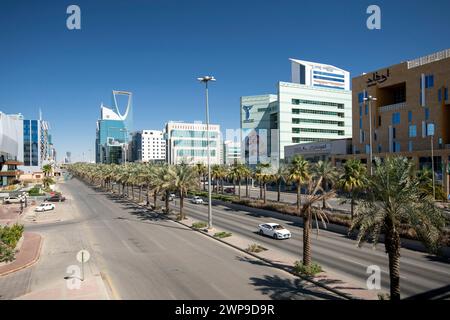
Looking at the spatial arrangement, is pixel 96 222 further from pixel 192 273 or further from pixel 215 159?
→ pixel 215 159

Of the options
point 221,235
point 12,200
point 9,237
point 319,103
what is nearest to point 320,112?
point 319,103

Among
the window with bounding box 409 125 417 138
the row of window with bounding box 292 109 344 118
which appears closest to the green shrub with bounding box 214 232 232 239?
the window with bounding box 409 125 417 138

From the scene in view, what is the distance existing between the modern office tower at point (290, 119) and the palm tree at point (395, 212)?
7818 cm

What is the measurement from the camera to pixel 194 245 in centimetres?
2625

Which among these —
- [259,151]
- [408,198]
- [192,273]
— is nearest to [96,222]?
[192,273]

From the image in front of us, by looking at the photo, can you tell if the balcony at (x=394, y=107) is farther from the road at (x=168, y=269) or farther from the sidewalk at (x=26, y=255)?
the sidewalk at (x=26, y=255)

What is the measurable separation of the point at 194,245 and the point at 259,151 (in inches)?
3219

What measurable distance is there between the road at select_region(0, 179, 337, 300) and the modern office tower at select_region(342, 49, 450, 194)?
109ft

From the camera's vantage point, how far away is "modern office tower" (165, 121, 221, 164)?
5940 inches

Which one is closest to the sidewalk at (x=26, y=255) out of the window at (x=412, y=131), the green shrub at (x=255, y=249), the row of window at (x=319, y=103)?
the green shrub at (x=255, y=249)

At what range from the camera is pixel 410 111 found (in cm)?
5656

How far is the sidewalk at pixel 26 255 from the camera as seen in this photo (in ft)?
66.5

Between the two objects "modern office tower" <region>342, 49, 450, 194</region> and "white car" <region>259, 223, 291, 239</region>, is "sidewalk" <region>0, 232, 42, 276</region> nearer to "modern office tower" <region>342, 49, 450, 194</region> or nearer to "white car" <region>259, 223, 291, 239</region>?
"white car" <region>259, 223, 291, 239</region>
